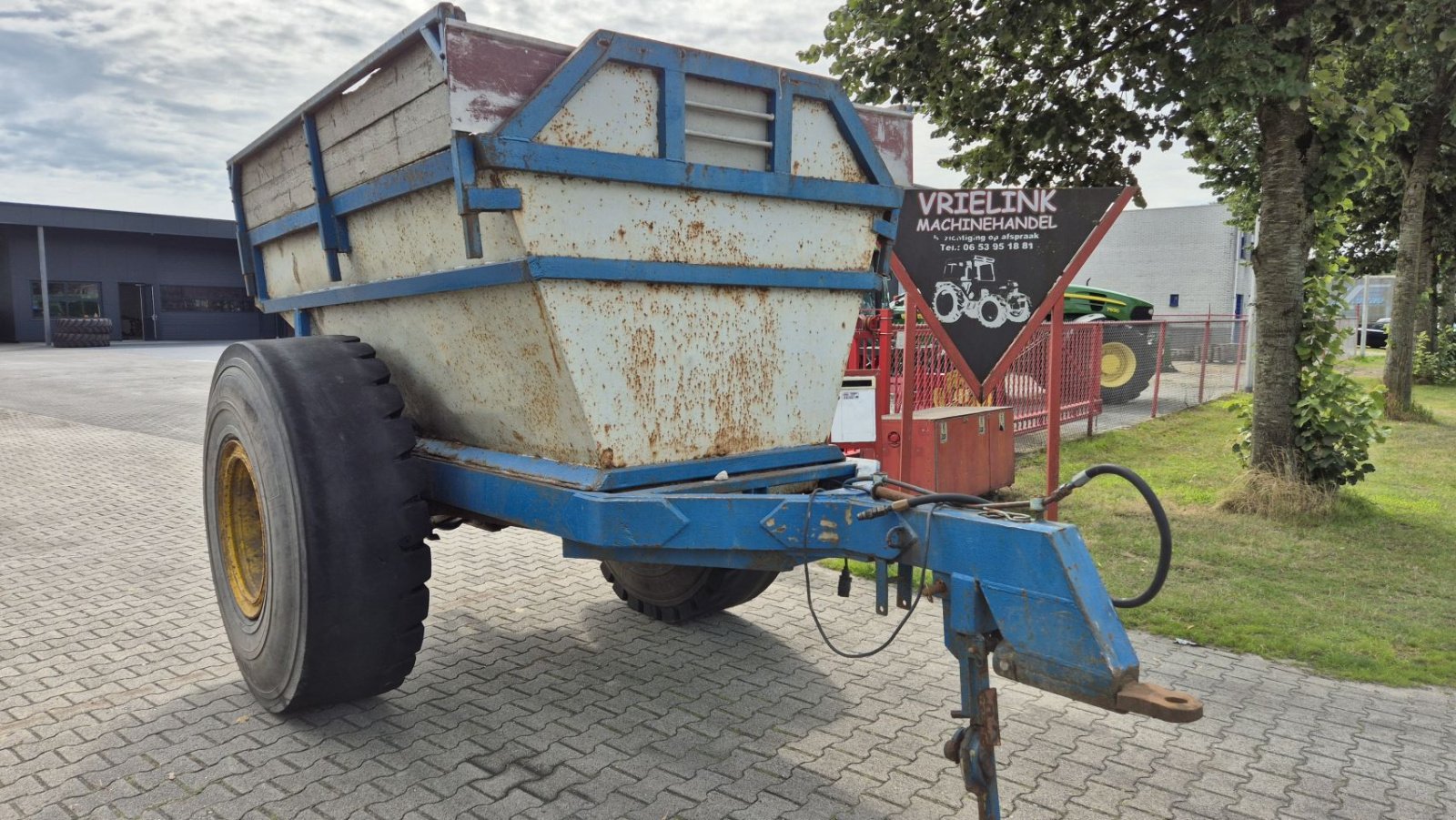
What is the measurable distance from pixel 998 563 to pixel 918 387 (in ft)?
21.6

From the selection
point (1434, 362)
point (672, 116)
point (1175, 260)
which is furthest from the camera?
point (1175, 260)

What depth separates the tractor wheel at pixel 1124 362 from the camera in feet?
48.1

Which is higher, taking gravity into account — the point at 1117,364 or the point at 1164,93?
the point at 1164,93

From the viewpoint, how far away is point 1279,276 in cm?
692

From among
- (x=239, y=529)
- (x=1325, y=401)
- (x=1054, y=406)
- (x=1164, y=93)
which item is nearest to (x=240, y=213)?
(x=239, y=529)

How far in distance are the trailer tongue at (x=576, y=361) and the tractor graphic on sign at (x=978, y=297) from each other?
2538mm

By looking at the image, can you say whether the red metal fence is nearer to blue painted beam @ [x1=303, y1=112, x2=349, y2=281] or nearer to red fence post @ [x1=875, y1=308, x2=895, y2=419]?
red fence post @ [x1=875, y1=308, x2=895, y2=419]

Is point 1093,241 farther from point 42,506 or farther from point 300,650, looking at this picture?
point 42,506

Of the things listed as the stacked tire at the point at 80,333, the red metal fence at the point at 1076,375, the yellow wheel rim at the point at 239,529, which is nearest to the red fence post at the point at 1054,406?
the red metal fence at the point at 1076,375

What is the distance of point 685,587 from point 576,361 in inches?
69.2

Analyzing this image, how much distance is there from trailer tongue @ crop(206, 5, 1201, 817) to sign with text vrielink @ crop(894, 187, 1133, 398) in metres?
2.47

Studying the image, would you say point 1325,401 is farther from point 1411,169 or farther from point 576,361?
point 1411,169

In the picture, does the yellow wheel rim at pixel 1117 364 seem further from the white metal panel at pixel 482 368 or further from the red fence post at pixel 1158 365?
the white metal panel at pixel 482 368

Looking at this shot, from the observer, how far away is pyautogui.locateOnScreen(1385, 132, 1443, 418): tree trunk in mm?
11969
